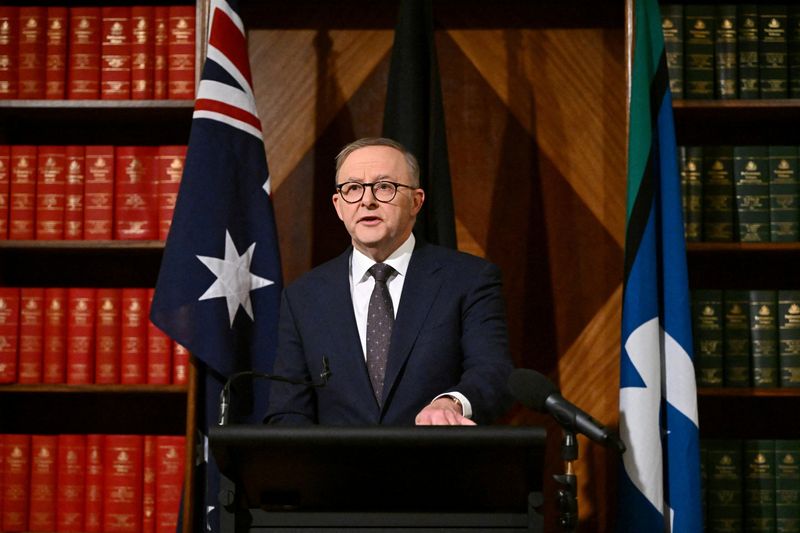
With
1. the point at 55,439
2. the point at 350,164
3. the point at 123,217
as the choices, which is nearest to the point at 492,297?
the point at 350,164

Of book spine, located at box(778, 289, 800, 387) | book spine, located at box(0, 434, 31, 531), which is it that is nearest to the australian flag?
book spine, located at box(0, 434, 31, 531)

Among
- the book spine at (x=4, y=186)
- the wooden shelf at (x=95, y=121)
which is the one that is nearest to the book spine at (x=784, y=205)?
the wooden shelf at (x=95, y=121)

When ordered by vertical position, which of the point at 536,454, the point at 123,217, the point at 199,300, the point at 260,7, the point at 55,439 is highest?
the point at 260,7

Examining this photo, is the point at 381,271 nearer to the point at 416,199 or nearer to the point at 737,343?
the point at 416,199

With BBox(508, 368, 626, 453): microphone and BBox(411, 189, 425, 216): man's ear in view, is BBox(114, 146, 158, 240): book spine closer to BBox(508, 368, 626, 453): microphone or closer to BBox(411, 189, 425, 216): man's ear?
BBox(411, 189, 425, 216): man's ear

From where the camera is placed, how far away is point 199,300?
247 centimetres

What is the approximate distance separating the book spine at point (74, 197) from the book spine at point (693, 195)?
6.41ft

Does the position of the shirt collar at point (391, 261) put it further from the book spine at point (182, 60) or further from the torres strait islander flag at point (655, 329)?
the book spine at point (182, 60)

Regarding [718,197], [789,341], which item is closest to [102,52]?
[718,197]

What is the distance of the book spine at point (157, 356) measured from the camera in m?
2.67

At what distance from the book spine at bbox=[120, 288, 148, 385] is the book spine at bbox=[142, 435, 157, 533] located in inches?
8.0

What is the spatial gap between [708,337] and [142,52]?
2.05 meters

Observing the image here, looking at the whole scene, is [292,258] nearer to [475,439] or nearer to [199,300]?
[199,300]

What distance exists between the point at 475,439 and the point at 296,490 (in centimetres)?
34
